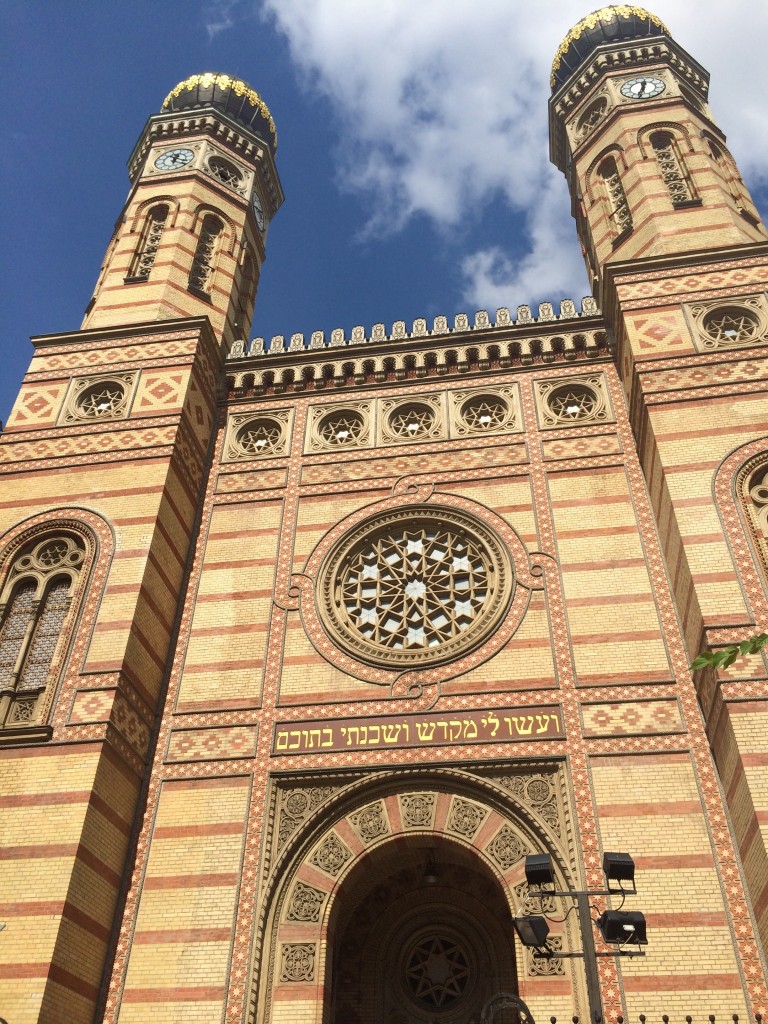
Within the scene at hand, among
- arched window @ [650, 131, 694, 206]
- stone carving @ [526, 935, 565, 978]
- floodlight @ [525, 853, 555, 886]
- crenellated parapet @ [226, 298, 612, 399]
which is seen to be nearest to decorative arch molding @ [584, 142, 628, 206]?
arched window @ [650, 131, 694, 206]

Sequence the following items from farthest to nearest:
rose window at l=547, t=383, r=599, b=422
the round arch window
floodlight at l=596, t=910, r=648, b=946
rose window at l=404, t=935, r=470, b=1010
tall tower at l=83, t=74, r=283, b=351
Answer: tall tower at l=83, t=74, r=283, b=351, the round arch window, rose window at l=547, t=383, r=599, b=422, rose window at l=404, t=935, r=470, b=1010, floodlight at l=596, t=910, r=648, b=946

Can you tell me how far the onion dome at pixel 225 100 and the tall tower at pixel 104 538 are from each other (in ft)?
3.24

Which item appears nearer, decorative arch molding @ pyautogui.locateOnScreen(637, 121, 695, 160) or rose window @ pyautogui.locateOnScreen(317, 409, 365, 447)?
rose window @ pyautogui.locateOnScreen(317, 409, 365, 447)

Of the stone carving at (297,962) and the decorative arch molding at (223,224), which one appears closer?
the stone carving at (297,962)

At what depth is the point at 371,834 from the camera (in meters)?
9.89

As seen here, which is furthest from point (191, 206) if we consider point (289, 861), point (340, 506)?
point (289, 861)

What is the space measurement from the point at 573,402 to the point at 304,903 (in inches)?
325

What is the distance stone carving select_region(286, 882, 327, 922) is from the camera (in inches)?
373

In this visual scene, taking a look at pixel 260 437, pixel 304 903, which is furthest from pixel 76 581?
pixel 304 903

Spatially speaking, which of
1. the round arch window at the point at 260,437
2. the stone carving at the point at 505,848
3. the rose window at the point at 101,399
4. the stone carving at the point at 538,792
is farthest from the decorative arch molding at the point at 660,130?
the stone carving at the point at 505,848

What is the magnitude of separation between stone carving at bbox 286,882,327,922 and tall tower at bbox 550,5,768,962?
445 centimetres

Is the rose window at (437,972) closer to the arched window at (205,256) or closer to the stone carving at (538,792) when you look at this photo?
the stone carving at (538,792)

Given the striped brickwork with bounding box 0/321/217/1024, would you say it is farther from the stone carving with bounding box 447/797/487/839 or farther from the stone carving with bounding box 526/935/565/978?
the stone carving with bounding box 526/935/565/978

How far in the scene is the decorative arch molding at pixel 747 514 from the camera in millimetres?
9977
